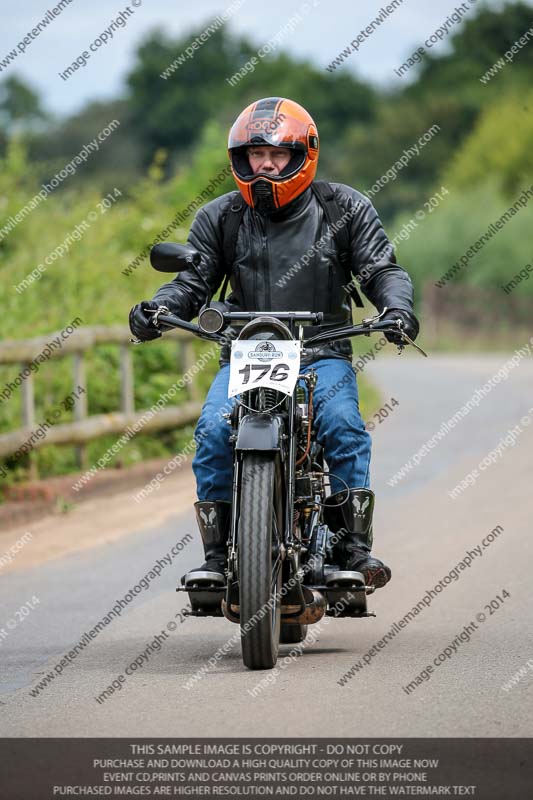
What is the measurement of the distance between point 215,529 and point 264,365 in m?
0.85

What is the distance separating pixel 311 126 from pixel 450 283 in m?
43.4

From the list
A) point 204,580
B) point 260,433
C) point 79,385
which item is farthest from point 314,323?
point 79,385

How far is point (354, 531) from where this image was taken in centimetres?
677

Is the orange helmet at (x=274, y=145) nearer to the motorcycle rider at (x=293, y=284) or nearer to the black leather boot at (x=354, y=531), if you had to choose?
the motorcycle rider at (x=293, y=284)

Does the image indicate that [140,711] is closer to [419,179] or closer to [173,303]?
[173,303]

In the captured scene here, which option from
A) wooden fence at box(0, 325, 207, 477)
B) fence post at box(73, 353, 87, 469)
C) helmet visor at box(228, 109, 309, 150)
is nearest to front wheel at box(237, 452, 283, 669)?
helmet visor at box(228, 109, 309, 150)

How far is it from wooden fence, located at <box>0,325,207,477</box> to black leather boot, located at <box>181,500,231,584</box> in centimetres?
531

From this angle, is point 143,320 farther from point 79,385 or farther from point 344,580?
point 79,385

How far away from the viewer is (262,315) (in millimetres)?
6285

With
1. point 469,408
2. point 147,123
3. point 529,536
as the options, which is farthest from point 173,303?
point 147,123

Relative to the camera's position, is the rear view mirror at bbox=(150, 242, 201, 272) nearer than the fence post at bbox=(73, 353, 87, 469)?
Yes

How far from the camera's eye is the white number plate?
6.11m

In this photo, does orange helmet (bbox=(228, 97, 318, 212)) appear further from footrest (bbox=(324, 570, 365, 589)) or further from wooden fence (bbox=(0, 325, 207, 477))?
wooden fence (bbox=(0, 325, 207, 477))

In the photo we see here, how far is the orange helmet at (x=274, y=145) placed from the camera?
21.7 ft
